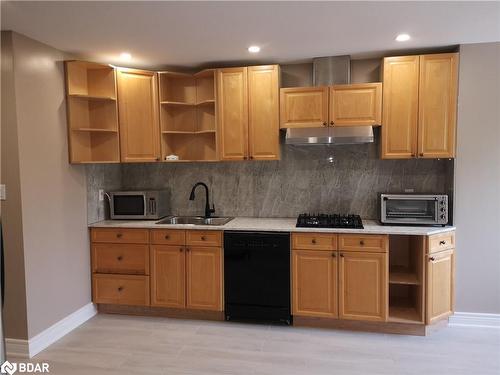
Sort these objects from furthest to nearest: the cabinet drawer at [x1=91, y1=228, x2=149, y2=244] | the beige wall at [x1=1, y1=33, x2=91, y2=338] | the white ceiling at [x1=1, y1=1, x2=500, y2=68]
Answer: the cabinet drawer at [x1=91, y1=228, x2=149, y2=244], the beige wall at [x1=1, y1=33, x2=91, y2=338], the white ceiling at [x1=1, y1=1, x2=500, y2=68]

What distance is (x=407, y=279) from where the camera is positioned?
10.3 ft

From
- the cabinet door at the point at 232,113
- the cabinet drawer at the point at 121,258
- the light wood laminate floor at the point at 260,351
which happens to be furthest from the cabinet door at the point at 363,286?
the cabinet drawer at the point at 121,258

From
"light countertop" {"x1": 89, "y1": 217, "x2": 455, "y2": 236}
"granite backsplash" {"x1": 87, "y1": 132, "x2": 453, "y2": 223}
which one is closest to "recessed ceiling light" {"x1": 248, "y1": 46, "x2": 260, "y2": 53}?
"granite backsplash" {"x1": 87, "y1": 132, "x2": 453, "y2": 223}

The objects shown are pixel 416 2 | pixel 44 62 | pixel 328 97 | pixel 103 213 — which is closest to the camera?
pixel 416 2

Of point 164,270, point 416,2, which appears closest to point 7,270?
point 164,270

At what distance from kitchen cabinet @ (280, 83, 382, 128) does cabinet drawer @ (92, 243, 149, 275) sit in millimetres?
1864

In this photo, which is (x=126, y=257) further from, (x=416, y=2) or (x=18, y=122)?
(x=416, y=2)

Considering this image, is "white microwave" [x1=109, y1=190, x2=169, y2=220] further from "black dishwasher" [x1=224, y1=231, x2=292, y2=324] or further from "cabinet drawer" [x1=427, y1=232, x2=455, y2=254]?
"cabinet drawer" [x1=427, y1=232, x2=455, y2=254]

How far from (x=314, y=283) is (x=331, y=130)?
140cm

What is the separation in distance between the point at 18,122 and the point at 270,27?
79.7 inches

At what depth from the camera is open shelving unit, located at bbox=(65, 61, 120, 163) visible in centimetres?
328

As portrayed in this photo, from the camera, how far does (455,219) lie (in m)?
3.12

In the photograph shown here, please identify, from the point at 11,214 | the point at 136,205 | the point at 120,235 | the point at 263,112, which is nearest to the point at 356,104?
the point at 263,112

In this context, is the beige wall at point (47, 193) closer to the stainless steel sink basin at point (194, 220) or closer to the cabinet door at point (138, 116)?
the cabinet door at point (138, 116)
